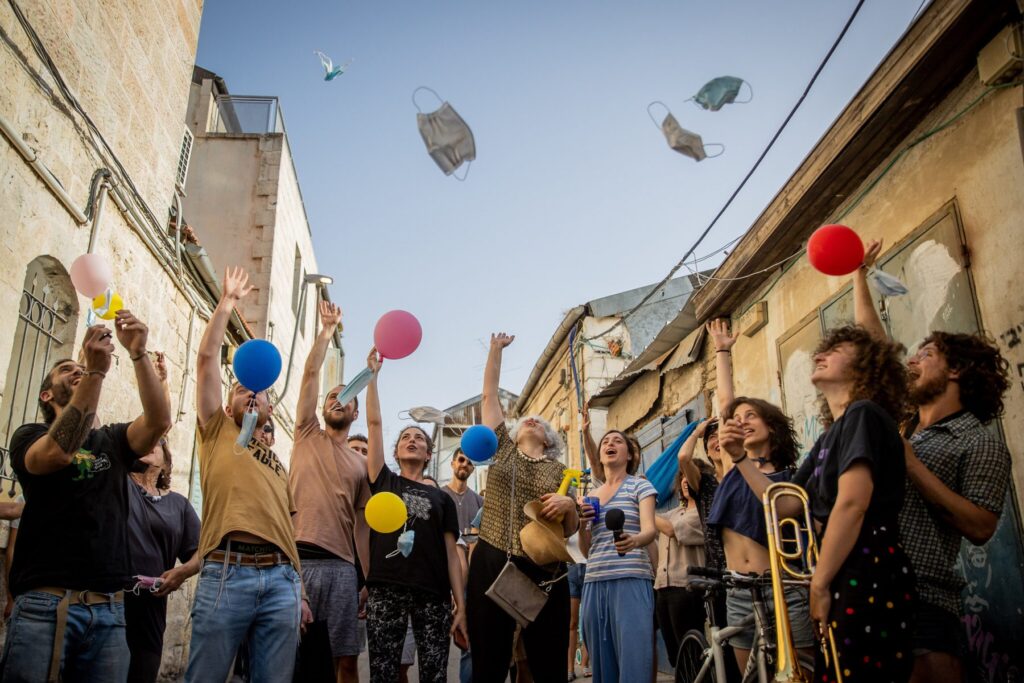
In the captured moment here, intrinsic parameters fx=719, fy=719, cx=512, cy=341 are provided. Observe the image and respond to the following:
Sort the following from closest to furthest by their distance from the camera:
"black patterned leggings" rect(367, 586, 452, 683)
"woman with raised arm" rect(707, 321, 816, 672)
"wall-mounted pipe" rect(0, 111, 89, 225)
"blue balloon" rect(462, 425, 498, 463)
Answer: "woman with raised arm" rect(707, 321, 816, 672) → "black patterned leggings" rect(367, 586, 452, 683) → "blue balloon" rect(462, 425, 498, 463) → "wall-mounted pipe" rect(0, 111, 89, 225)

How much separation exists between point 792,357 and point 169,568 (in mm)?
5293

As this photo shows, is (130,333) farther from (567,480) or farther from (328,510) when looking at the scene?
(567,480)

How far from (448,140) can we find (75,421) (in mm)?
3714

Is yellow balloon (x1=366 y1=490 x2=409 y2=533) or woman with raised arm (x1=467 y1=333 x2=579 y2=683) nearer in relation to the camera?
woman with raised arm (x1=467 y1=333 x2=579 y2=683)

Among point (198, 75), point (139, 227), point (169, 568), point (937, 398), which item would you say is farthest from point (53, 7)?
point (198, 75)

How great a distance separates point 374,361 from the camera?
4391mm

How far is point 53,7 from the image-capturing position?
5.18 m

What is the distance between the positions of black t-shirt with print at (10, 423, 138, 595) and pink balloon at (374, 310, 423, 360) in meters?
1.56

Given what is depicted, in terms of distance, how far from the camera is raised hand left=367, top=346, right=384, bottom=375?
433 centimetres

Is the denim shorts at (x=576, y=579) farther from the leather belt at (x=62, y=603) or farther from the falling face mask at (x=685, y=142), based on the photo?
the leather belt at (x=62, y=603)

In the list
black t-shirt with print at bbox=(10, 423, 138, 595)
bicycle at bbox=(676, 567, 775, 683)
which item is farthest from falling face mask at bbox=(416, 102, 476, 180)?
bicycle at bbox=(676, 567, 775, 683)

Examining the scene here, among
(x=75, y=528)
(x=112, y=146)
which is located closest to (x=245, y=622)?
(x=75, y=528)

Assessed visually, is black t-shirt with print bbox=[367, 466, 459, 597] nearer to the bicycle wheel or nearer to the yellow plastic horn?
the yellow plastic horn

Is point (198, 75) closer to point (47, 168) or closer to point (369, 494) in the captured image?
point (47, 168)
